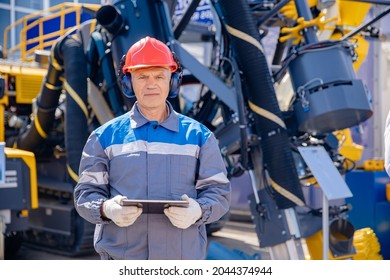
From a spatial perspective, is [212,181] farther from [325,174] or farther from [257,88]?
[257,88]

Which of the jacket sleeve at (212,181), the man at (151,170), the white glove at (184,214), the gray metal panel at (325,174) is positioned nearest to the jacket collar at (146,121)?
the man at (151,170)

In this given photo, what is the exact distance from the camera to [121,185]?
176cm

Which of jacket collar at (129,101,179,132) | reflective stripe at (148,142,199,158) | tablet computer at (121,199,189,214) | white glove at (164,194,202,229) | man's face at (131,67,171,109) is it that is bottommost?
white glove at (164,194,202,229)

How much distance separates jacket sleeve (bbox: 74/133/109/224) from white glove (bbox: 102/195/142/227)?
0.18 feet

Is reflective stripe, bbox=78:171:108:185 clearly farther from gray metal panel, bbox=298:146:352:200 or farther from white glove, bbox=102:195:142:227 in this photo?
gray metal panel, bbox=298:146:352:200

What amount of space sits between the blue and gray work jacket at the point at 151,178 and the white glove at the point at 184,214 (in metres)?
0.05

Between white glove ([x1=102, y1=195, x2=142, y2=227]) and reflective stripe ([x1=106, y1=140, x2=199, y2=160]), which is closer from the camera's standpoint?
white glove ([x1=102, y1=195, x2=142, y2=227])

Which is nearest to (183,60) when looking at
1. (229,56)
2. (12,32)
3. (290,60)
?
(229,56)

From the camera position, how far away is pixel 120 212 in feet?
5.32

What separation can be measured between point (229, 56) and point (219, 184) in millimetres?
1874

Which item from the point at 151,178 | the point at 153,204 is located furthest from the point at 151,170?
the point at 153,204

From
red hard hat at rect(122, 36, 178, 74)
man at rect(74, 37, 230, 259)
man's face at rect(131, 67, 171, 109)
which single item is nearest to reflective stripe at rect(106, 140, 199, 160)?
man at rect(74, 37, 230, 259)

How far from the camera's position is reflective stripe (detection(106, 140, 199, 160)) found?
175 centimetres
